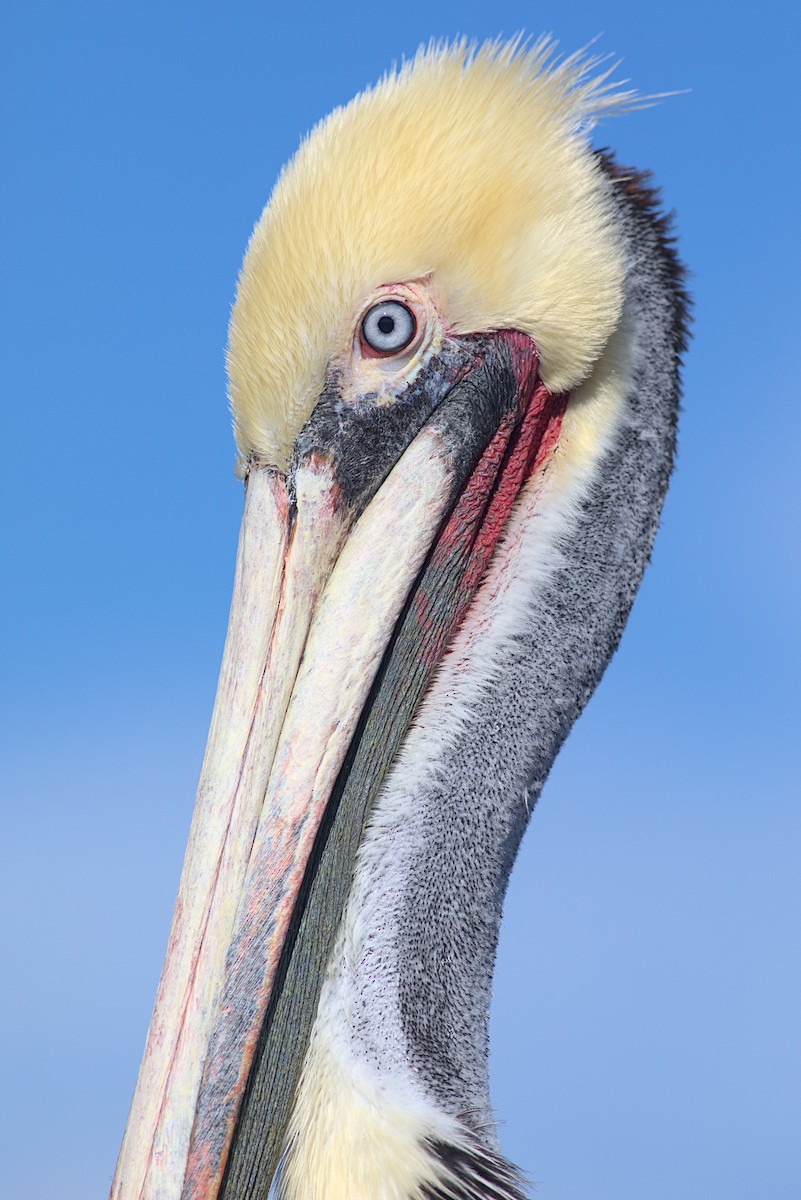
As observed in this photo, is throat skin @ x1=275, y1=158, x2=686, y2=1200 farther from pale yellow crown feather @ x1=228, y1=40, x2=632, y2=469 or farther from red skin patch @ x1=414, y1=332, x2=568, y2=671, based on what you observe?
pale yellow crown feather @ x1=228, y1=40, x2=632, y2=469

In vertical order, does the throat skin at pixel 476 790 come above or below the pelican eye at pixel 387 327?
below

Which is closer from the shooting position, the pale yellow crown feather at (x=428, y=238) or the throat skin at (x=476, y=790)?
the throat skin at (x=476, y=790)

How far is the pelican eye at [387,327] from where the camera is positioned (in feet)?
10.7

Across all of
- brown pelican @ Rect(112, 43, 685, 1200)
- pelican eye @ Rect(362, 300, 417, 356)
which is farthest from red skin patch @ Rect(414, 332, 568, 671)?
pelican eye @ Rect(362, 300, 417, 356)

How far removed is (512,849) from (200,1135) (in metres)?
1.04

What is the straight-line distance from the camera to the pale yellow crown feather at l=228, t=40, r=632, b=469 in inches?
128

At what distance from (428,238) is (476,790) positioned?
138 centimetres

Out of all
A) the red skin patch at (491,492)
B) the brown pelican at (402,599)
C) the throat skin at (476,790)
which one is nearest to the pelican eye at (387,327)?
the brown pelican at (402,599)

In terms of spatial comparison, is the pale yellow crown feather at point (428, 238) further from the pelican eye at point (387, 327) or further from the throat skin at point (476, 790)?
the throat skin at point (476, 790)

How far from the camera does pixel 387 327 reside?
3268mm

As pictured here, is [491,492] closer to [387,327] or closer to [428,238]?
[387,327]

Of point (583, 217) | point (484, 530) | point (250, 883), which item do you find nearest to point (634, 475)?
point (484, 530)

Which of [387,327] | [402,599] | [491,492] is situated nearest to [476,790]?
[402,599]

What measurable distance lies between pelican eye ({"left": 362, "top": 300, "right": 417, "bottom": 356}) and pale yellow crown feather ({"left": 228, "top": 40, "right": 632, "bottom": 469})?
0.13 feet
